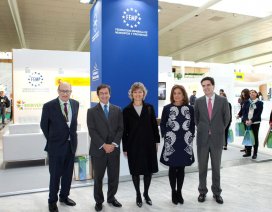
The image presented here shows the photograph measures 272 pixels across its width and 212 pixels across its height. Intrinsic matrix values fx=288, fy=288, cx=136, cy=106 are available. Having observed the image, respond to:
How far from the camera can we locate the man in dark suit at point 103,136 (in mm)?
3195

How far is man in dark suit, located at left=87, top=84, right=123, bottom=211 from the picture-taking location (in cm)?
320

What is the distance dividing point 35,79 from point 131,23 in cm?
645

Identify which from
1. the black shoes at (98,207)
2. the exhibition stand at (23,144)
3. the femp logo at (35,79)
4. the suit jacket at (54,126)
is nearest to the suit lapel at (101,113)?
the suit jacket at (54,126)

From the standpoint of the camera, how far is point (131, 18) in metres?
4.64

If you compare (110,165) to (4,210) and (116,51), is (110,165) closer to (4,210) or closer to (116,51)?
(4,210)

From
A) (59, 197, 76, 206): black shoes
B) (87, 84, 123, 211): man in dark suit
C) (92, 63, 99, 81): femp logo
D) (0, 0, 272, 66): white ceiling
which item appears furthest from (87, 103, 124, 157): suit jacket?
(0, 0, 272, 66): white ceiling

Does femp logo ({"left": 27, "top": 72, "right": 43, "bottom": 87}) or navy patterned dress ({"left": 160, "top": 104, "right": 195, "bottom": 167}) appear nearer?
navy patterned dress ({"left": 160, "top": 104, "right": 195, "bottom": 167})

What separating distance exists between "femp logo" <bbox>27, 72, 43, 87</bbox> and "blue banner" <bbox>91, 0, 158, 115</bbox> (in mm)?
5896

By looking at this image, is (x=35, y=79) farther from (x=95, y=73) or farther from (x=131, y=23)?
(x=131, y=23)

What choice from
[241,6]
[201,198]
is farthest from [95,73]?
[241,6]

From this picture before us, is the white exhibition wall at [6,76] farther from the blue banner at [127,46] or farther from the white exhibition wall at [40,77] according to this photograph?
the blue banner at [127,46]

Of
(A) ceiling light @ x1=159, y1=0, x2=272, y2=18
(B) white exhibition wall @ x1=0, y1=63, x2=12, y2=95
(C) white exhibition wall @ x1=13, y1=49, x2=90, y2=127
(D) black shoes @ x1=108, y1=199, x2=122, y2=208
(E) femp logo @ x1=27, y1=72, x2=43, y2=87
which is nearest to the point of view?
(D) black shoes @ x1=108, y1=199, x2=122, y2=208

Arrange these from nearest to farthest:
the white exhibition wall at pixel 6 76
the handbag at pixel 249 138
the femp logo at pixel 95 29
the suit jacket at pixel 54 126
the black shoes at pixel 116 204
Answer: the suit jacket at pixel 54 126 → the black shoes at pixel 116 204 → the femp logo at pixel 95 29 → the handbag at pixel 249 138 → the white exhibition wall at pixel 6 76

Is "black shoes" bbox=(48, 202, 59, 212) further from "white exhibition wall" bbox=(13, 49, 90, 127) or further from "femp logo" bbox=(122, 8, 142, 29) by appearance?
"white exhibition wall" bbox=(13, 49, 90, 127)
